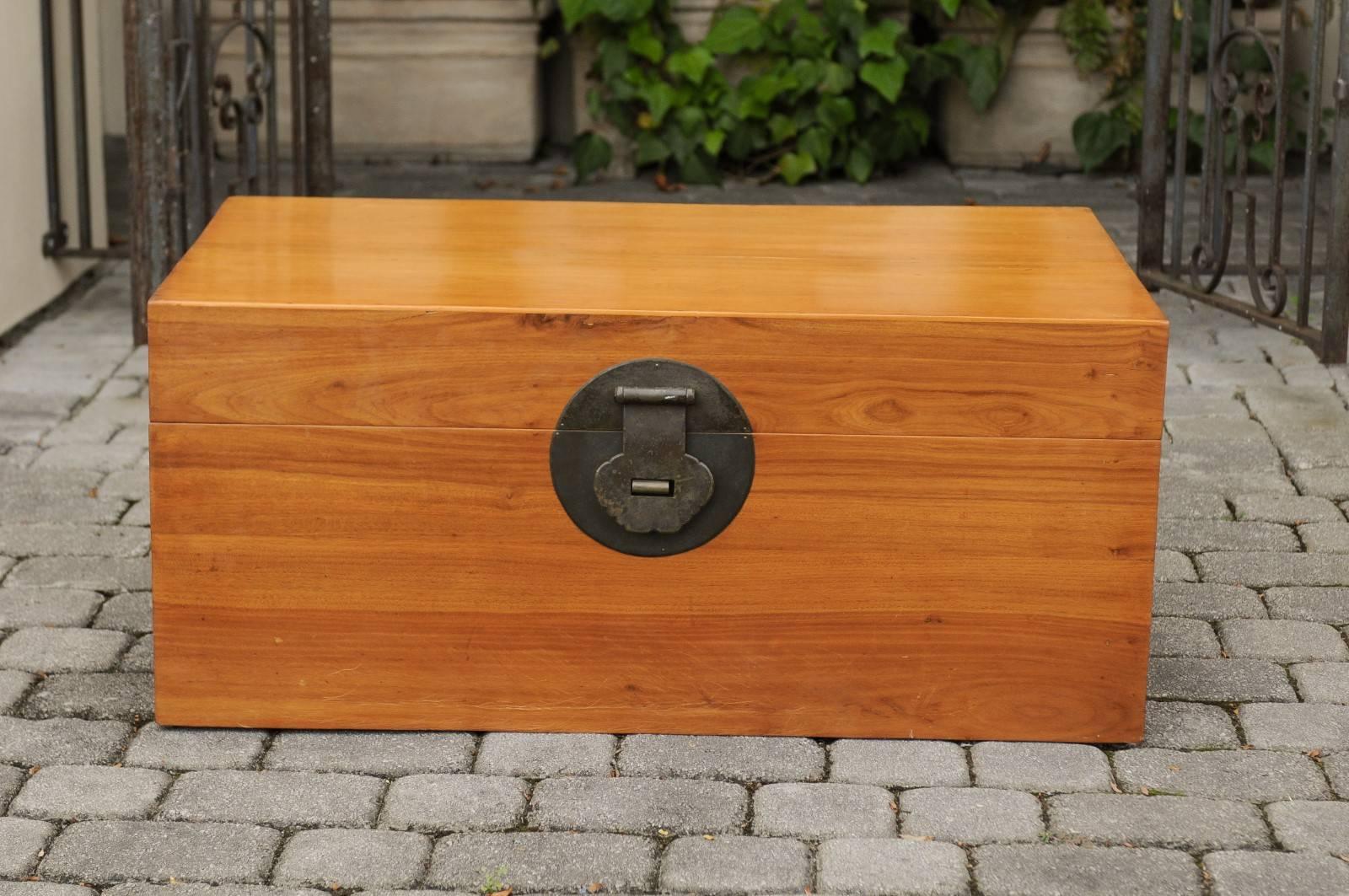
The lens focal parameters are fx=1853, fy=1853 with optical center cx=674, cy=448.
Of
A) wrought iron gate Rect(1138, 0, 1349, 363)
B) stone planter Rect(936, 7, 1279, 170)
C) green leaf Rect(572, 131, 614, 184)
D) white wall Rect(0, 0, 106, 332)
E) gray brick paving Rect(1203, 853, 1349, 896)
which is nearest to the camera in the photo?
gray brick paving Rect(1203, 853, 1349, 896)

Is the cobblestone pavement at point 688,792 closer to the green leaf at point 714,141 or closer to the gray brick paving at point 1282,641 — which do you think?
the gray brick paving at point 1282,641

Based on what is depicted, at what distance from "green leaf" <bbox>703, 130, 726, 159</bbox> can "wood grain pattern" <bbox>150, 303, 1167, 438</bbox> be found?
15.0ft

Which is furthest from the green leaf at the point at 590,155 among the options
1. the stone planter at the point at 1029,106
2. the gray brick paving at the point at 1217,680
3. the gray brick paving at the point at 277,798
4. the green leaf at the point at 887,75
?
the gray brick paving at the point at 277,798

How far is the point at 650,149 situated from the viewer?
23.1ft

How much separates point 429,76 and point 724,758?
17.2 feet

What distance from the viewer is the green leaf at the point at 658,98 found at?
6.99m

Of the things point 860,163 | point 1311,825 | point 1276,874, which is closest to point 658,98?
point 860,163

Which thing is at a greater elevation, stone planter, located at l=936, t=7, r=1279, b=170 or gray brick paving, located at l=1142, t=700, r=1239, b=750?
stone planter, located at l=936, t=7, r=1279, b=170

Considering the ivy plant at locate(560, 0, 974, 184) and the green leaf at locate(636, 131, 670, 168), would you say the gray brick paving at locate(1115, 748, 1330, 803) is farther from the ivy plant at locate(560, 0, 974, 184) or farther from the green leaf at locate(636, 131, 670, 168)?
the green leaf at locate(636, 131, 670, 168)

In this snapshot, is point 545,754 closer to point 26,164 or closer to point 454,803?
point 454,803

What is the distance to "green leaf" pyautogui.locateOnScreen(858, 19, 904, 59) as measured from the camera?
6851mm

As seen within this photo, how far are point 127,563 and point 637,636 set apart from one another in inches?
45.9

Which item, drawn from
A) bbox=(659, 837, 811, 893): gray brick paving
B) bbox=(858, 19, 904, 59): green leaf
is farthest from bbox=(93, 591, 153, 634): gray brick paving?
bbox=(858, 19, 904, 59): green leaf

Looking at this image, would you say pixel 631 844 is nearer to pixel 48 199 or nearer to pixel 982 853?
pixel 982 853
